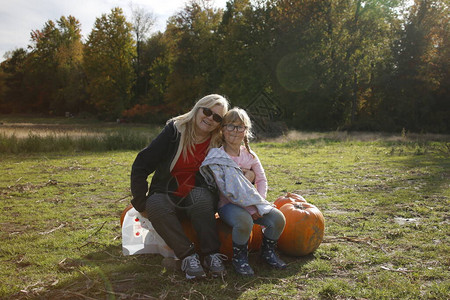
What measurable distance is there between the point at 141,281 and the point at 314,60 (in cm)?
2918

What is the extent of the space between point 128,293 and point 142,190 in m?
1.02

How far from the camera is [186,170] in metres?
3.95

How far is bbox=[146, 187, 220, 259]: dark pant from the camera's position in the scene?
3584 mm

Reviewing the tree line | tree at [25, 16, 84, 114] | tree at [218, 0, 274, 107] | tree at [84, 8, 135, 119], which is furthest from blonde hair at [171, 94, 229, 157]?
tree at [25, 16, 84, 114]

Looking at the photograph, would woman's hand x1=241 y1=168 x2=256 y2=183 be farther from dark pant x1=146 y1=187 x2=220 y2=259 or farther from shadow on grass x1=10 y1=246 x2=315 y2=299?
shadow on grass x1=10 y1=246 x2=315 y2=299

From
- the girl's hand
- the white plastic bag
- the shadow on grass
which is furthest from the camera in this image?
the white plastic bag

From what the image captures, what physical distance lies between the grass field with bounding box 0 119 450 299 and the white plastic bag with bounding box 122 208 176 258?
125mm

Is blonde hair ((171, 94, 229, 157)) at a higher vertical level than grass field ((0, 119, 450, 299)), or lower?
higher

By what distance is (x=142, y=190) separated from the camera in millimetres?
3779

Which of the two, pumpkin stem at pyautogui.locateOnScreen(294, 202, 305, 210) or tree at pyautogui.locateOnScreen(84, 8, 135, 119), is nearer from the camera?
pumpkin stem at pyautogui.locateOnScreen(294, 202, 305, 210)

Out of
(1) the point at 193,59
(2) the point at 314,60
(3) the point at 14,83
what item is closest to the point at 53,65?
(3) the point at 14,83

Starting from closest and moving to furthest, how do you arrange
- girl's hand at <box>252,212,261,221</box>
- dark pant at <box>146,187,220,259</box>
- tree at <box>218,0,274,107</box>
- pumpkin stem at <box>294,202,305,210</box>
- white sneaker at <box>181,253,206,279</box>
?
1. white sneaker at <box>181,253,206,279</box>
2. dark pant at <box>146,187,220,259</box>
3. girl's hand at <box>252,212,261,221</box>
4. pumpkin stem at <box>294,202,305,210</box>
5. tree at <box>218,0,274,107</box>

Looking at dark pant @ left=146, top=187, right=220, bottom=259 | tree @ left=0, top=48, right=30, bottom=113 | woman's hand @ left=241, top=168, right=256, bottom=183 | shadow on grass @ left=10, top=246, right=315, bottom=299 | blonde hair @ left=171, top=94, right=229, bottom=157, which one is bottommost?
shadow on grass @ left=10, top=246, right=315, bottom=299

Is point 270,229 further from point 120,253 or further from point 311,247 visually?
point 120,253
